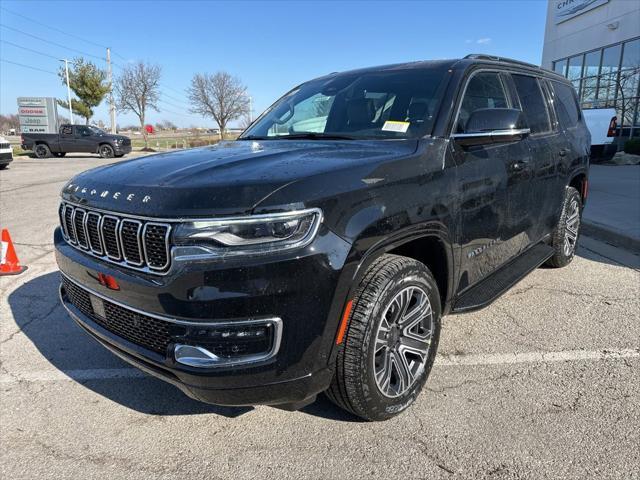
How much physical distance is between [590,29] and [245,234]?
80.1 feet

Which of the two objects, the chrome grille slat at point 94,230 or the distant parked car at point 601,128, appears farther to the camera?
the distant parked car at point 601,128

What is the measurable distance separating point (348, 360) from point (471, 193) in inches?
55.4

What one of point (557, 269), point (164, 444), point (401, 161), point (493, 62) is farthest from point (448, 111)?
point (557, 269)

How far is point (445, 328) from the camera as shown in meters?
3.86

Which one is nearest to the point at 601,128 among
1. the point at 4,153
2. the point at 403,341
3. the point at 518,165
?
the point at 518,165

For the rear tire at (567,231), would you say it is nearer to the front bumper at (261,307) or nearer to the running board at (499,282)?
the running board at (499,282)

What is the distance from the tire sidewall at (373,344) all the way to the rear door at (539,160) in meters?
1.36

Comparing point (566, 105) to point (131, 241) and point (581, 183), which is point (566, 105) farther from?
point (131, 241)

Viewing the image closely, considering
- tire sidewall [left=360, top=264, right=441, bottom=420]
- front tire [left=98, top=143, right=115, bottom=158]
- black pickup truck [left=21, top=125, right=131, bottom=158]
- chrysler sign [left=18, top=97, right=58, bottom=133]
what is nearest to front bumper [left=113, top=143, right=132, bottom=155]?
black pickup truck [left=21, top=125, right=131, bottom=158]

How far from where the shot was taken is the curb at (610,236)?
6059 millimetres

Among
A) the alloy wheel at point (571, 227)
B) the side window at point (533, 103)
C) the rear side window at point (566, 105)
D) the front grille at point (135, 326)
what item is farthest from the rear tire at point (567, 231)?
the front grille at point (135, 326)

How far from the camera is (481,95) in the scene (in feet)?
11.2

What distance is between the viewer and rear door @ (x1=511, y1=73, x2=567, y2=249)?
154 inches

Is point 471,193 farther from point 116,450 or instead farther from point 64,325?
point 64,325
